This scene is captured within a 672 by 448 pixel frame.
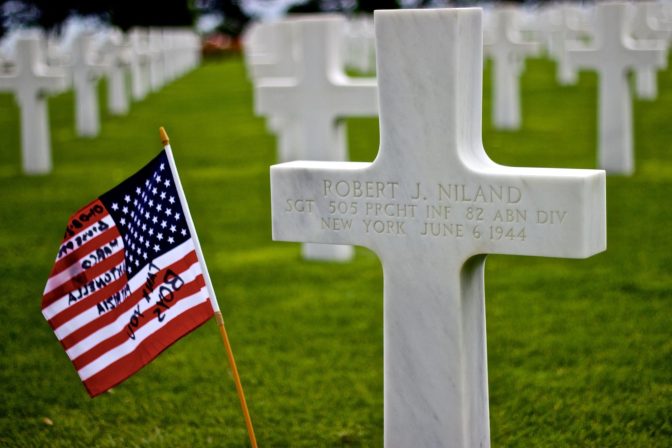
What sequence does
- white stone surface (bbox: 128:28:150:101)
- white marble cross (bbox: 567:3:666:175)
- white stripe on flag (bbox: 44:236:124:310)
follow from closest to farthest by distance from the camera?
white stripe on flag (bbox: 44:236:124:310) < white marble cross (bbox: 567:3:666:175) < white stone surface (bbox: 128:28:150:101)

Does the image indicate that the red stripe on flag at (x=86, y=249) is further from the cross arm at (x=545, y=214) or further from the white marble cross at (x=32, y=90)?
the white marble cross at (x=32, y=90)

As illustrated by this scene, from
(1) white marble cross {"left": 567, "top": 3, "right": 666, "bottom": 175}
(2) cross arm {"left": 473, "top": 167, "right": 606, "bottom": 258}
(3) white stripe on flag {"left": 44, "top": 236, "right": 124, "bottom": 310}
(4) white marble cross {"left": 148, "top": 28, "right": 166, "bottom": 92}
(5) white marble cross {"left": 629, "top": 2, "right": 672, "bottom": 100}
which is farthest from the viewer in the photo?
(4) white marble cross {"left": 148, "top": 28, "right": 166, "bottom": 92}

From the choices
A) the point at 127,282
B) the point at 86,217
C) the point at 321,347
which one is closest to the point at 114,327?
the point at 127,282

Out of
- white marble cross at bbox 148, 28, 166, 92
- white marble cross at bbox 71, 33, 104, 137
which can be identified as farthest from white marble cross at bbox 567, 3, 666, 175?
white marble cross at bbox 148, 28, 166, 92

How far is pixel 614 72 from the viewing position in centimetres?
1108

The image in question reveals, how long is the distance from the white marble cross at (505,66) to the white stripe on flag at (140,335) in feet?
38.7

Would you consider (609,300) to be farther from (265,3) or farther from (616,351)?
(265,3)

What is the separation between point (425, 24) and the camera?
3771mm

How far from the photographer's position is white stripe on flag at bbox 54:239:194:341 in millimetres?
4125

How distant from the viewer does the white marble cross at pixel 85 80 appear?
1655 cm

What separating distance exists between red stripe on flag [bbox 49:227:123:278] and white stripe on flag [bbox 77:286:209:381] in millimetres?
372

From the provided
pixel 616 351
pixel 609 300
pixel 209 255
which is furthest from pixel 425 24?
pixel 209 255

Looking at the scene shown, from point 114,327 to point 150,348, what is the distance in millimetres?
198

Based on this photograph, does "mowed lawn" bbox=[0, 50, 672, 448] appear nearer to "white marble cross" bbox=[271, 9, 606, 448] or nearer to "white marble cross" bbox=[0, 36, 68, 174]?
"white marble cross" bbox=[271, 9, 606, 448]
